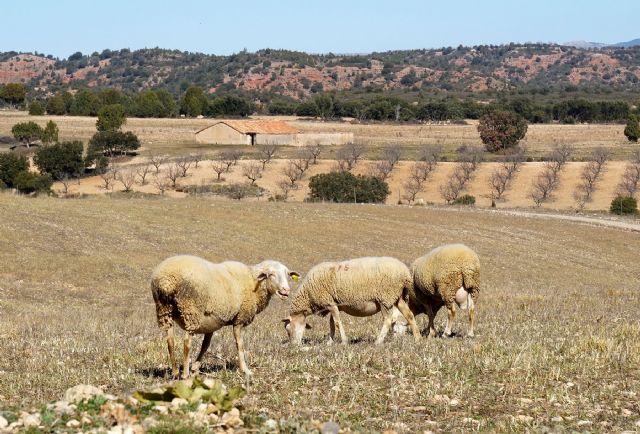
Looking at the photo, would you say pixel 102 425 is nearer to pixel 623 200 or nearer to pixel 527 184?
pixel 623 200

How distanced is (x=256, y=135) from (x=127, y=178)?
35.6m

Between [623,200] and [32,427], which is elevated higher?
[32,427]

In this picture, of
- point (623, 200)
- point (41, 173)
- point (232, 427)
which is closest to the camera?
point (232, 427)

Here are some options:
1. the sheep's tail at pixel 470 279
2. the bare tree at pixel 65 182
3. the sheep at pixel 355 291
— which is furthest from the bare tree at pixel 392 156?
the sheep at pixel 355 291

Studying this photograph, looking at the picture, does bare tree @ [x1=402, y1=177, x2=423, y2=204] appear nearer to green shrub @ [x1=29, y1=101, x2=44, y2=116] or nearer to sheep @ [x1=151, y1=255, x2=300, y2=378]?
sheep @ [x1=151, y1=255, x2=300, y2=378]

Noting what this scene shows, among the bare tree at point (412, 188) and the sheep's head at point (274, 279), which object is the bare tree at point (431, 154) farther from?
the sheep's head at point (274, 279)

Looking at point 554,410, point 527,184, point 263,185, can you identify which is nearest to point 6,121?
point 263,185

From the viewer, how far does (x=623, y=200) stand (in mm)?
68500

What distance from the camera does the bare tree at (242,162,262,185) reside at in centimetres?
8371

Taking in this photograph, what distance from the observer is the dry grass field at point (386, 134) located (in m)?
106

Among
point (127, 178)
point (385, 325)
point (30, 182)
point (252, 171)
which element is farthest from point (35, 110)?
point (385, 325)

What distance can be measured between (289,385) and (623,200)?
62.6 m

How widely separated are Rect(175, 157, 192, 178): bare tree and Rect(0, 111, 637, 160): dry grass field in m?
9.53

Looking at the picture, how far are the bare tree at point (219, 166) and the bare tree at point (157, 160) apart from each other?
203 inches
